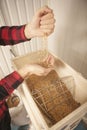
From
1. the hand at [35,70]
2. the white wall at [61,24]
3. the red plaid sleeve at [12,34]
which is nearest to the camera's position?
the hand at [35,70]

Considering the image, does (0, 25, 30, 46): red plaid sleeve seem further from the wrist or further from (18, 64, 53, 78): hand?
(18, 64, 53, 78): hand

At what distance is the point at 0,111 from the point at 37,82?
277 mm

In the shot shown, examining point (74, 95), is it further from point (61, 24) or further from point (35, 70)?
point (61, 24)

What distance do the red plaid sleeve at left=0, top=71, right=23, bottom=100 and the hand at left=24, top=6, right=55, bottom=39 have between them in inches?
9.7

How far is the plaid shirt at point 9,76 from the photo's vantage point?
1.98 feet

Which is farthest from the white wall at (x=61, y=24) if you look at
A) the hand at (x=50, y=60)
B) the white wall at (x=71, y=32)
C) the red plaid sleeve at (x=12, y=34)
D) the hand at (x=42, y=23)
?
the hand at (x=50, y=60)

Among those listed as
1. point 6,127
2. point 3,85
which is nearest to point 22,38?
point 3,85

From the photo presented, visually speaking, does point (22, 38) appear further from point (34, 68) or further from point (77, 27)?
point (77, 27)

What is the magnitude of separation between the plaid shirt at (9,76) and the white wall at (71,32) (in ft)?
1.45

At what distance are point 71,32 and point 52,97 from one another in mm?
632

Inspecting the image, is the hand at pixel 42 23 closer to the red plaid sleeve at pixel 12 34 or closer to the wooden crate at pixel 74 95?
the red plaid sleeve at pixel 12 34

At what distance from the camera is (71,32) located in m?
1.12

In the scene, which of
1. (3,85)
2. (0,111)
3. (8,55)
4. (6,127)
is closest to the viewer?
(3,85)

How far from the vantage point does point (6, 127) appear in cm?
82
